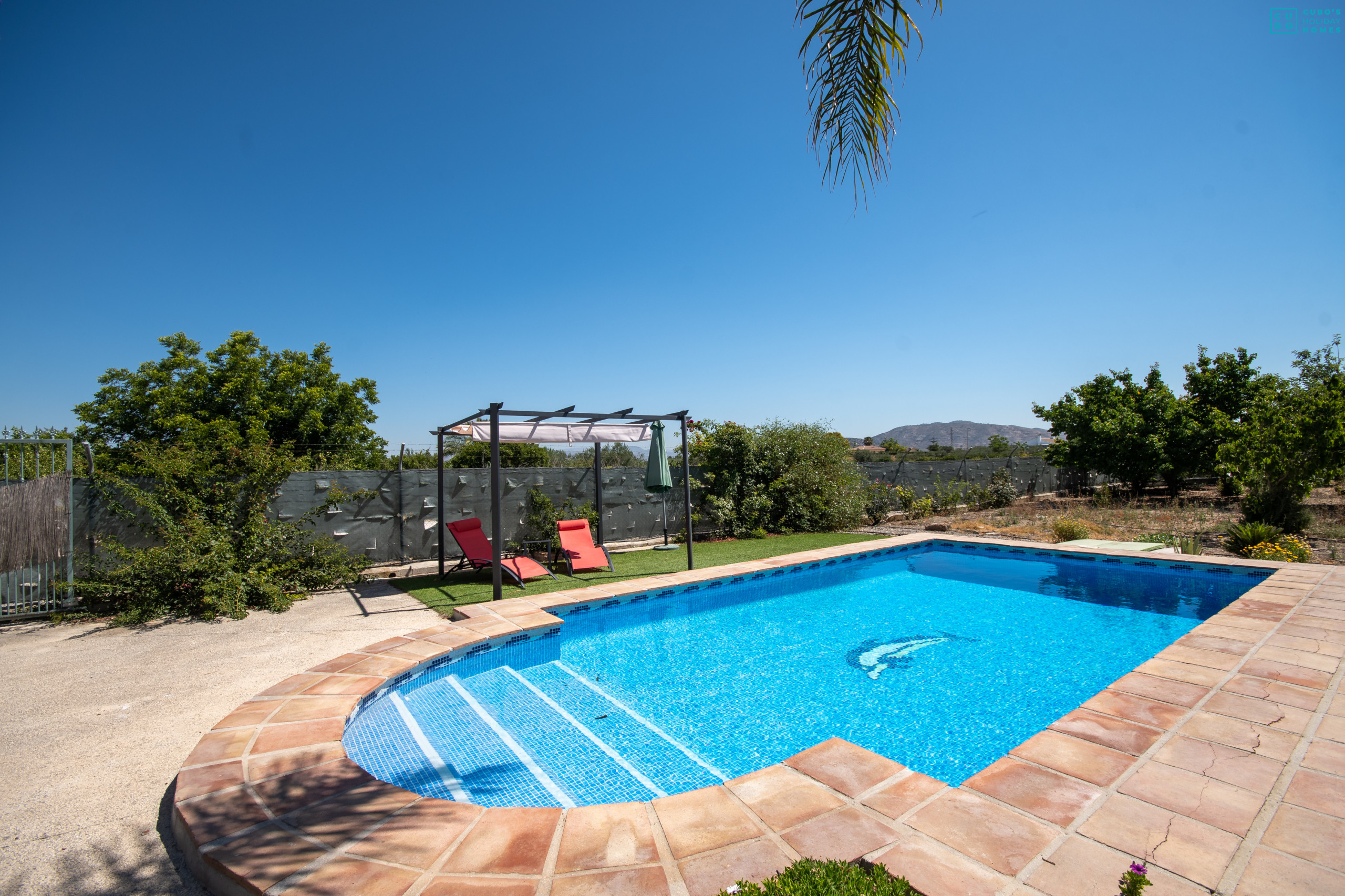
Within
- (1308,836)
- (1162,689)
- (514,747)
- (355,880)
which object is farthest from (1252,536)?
(355,880)

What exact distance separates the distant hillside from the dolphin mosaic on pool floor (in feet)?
367

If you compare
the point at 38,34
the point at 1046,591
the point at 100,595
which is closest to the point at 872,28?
the point at 1046,591

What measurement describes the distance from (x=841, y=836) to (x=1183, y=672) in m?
3.46

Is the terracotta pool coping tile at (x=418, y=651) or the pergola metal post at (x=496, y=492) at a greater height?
the pergola metal post at (x=496, y=492)

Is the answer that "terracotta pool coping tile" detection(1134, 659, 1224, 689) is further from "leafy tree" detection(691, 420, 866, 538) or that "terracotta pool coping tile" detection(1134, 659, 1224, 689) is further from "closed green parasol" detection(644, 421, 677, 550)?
"leafy tree" detection(691, 420, 866, 538)

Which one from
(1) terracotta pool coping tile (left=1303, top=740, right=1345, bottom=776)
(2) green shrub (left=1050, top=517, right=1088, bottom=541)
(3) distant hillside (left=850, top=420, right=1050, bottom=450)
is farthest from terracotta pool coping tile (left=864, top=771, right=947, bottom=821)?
(3) distant hillside (left=850, top=420, right=1050, bottom=450)

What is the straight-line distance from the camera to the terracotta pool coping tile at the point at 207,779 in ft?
8.27

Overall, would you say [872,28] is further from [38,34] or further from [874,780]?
[38,34]

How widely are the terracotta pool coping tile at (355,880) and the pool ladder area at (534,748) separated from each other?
48.6 inches

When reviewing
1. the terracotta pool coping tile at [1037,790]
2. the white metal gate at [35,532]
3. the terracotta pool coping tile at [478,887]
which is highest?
the white metal gate at [35,532]

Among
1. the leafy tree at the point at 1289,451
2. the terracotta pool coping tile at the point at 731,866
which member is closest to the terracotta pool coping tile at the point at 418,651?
the terracotta pool coping tile at the point at 731,866

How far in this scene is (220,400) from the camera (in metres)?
23.7

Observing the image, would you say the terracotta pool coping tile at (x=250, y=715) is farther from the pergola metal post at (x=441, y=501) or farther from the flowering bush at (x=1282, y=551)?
the flowering bush at (x=1282, y=551)

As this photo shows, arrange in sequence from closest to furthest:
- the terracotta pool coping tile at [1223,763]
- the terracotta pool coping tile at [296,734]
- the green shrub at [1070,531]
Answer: the terracotta pool coping tile at [1223,763] → the terracotta pool coping tile at [296,734] → the green shrub at [1070,531]
